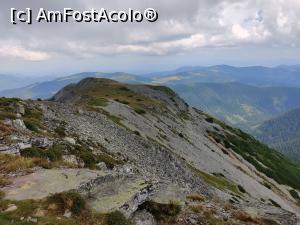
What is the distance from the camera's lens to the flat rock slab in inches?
797

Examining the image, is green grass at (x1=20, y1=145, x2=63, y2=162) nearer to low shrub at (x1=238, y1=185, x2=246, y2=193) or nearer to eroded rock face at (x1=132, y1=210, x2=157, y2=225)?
eroded rock face at (x1=132, y1=210, x2=157, y2=225)

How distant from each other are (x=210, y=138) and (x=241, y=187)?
141 feet

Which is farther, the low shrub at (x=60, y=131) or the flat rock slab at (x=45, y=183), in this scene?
the low shrub at (x=60, y=131)

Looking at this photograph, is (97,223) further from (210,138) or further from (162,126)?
(210,138)

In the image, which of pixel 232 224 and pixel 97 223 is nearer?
pixel 97 223

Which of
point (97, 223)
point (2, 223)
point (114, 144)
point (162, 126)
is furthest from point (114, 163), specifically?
point (162, 126)

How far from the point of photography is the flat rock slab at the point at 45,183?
20.2 metres

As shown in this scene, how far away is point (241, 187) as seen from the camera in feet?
245

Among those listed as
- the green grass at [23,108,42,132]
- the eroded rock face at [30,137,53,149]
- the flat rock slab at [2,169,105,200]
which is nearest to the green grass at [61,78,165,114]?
the green grass at [23,108,42,132]

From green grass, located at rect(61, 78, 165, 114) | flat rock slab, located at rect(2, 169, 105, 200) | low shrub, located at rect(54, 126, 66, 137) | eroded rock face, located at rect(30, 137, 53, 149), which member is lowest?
green grass, located at rect(61, 78, 165, 114)

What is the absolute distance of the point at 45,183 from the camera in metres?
21.8

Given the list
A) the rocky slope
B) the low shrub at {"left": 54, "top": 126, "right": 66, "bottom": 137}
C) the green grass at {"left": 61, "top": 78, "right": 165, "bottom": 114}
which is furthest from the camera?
the green grass at {"left": 61, "top": 78, "right": 165, "bottom": 114}

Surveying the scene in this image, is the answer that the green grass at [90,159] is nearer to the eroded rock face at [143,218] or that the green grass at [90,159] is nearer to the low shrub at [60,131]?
the low shrub at [60,131]

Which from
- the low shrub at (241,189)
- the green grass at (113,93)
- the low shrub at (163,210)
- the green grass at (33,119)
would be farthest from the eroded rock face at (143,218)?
the green grass at (113,93)
